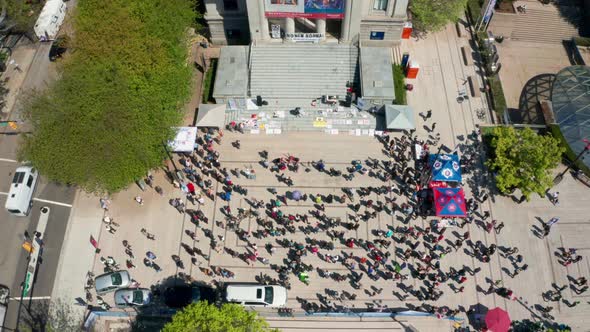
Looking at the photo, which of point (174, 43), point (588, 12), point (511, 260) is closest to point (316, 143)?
point (174, 43)

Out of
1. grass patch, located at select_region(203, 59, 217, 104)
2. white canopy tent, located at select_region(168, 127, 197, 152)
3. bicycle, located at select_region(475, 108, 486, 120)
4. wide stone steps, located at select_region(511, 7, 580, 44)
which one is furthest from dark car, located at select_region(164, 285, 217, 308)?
wide stone steps, located at select_region(511, 7, 580, 44)

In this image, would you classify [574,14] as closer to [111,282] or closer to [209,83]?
[209,83]

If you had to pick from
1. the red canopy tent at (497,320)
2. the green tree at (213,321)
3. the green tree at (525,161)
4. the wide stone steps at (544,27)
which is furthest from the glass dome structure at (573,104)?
the green tree at (213,321)

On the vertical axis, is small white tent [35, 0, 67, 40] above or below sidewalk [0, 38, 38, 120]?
above

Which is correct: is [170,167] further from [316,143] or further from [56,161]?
[316,143]

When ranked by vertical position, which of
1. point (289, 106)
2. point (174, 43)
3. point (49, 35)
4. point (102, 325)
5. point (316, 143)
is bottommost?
point (102, 325)

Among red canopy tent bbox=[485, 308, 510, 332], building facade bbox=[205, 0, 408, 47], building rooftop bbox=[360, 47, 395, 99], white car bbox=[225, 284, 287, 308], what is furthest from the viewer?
building rooftop bbox=[360, 47, 395, 99]

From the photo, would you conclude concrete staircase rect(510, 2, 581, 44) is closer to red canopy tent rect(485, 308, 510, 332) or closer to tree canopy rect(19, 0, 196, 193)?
red canopy tent rect(485, 308, 510, 332)
